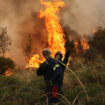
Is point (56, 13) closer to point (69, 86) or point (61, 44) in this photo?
point (61, 44)

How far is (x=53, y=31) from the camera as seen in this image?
603 inches

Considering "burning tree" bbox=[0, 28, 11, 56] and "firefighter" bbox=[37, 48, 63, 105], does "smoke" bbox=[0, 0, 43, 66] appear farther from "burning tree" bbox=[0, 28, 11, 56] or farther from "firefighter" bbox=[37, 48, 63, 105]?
"firefighter" bbox=[37, 48, 63, 105]

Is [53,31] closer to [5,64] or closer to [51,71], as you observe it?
[5,64]

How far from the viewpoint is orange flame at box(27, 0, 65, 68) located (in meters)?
14.2

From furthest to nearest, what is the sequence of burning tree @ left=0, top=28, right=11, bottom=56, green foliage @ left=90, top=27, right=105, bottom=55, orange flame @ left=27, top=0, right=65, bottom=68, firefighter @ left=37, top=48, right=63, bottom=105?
1. burning tree @ left=0, top=28, right=11, bottom=56
2. green foliage @ left=90, top=27, right=105, bottom=55
3. orange flame @ left=27, top=0, right=65, bottom=68
4. firefighter @ left=37, top=48, right=63, bottom=105

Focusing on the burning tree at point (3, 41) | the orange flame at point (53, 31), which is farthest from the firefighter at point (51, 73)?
the burning tree at point (3, 41)

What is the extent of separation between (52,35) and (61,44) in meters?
2.04

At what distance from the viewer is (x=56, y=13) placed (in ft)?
53.6

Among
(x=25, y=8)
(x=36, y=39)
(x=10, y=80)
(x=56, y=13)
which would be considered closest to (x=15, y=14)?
(x=25, y=8)

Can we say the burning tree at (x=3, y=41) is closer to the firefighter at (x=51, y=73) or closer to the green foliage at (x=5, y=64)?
the green foliage at (x=5, y=64)

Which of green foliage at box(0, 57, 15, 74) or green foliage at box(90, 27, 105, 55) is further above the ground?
green foliage at box(90, 27, 105, 55)

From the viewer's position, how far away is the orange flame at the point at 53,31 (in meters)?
14.2

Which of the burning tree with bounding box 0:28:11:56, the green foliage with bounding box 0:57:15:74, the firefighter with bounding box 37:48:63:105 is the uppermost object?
the burning tree with bounding box 0:28:11:56

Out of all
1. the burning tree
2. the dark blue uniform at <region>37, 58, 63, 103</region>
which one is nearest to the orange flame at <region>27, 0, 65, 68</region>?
the burning tree
